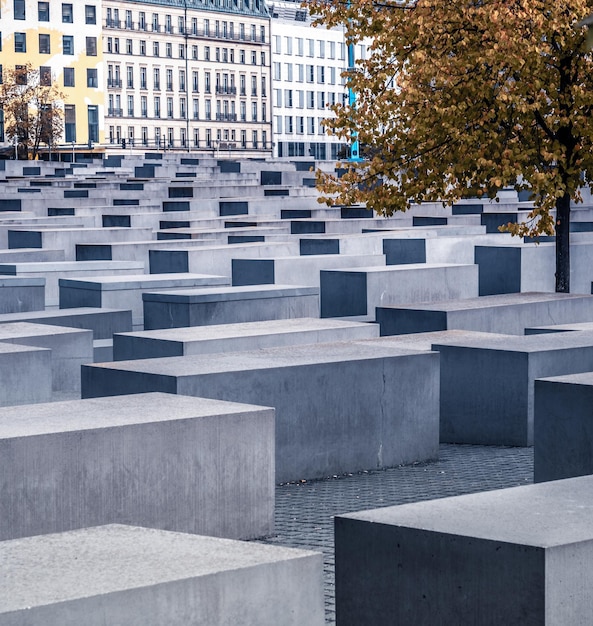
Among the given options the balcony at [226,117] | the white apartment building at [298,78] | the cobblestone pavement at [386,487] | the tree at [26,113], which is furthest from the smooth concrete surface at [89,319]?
the white apartment building at [298,78]

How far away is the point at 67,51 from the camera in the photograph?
115 meters

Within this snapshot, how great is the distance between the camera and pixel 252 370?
9.40 meters

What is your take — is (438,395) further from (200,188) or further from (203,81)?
(203,81)

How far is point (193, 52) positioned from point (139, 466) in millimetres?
125801

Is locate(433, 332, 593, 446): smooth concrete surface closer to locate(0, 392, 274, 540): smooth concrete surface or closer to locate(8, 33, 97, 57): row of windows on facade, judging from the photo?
locate(0, 392, 274, 540): smooth concrete surface

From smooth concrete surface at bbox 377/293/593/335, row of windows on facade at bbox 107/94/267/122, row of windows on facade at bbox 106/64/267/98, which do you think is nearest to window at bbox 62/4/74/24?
row of windows on facade at bbox 106/64/267/98

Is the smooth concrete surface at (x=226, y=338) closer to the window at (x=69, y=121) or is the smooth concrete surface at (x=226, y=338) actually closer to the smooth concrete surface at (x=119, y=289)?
the smooth concrete surface at (x=119, y=289)

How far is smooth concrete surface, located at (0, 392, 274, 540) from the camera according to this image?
6992mm

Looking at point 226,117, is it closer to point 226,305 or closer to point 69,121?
point 69,121

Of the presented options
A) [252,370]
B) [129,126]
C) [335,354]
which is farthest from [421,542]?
[129,126]

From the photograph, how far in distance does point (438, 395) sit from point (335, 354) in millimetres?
762

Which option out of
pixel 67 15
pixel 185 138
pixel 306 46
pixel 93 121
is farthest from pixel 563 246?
pixel 306 46

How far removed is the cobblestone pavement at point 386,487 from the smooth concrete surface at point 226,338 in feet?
5.51

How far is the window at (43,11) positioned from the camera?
11231 centimetres
